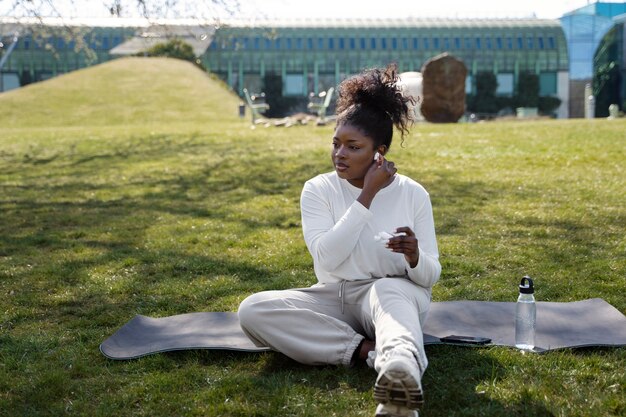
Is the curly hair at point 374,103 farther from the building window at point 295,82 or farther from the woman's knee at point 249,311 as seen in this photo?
the building window at point 295,82

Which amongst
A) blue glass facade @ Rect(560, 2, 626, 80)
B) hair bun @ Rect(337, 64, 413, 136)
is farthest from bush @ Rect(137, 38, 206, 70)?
hair bun @ Rect(337, 64, 413, 136)

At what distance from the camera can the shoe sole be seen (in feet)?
10.7

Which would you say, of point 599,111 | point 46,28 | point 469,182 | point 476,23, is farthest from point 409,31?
point 469,182

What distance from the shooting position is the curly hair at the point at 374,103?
14.7 feet

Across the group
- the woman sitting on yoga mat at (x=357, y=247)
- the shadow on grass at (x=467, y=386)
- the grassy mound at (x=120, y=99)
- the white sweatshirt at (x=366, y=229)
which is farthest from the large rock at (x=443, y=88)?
the shadow on grass at (x=467, y=386)

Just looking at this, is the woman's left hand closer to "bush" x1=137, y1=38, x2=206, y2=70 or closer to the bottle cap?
the bottle cap

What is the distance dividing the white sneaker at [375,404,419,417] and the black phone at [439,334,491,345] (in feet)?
4.30

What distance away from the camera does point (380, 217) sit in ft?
14.7

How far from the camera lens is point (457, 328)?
4.99m

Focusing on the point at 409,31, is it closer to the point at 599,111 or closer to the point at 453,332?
the point at 599,111

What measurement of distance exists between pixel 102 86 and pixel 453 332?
117 ft

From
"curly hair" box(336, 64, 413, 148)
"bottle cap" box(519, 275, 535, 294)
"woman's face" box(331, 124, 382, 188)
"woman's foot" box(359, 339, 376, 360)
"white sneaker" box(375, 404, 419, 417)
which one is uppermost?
"curly hair" box(336, 64, 413, 148)

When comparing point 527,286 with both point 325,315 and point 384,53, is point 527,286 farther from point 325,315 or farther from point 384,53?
point 384,53

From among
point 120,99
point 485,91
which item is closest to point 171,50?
point 120,99
